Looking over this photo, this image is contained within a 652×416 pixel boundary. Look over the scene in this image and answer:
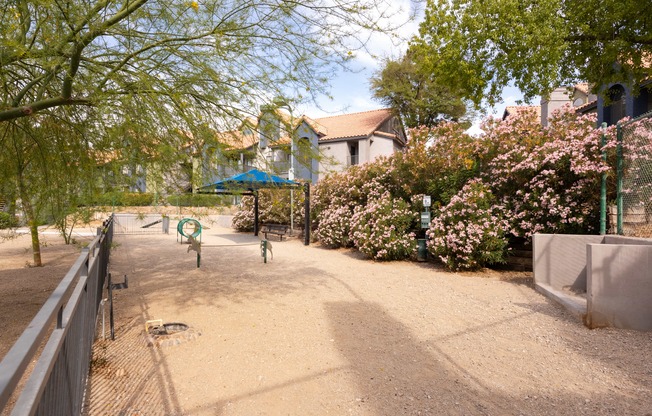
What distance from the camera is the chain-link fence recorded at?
6.46 metres

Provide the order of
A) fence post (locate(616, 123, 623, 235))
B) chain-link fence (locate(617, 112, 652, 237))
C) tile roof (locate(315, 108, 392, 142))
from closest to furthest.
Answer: chain-link fence (locate(617, 112, 652, 237))
fence post (locate(616, 123, 623, 235))
tile roof (locate(315, 108, 392, 142))

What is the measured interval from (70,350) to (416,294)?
5.50m

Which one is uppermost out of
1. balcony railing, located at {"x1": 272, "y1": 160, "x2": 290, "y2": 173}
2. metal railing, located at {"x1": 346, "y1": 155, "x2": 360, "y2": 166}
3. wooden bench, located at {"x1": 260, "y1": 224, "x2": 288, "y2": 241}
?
metal railing, located at {"x1": 346, "y1": 155, "x2": 360, "y2": 166}

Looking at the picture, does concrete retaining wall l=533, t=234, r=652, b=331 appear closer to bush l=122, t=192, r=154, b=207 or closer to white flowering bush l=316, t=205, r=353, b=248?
bush l=122, t=192, r=154, b=207

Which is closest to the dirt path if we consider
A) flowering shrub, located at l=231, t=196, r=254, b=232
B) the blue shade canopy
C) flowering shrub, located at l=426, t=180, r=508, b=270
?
flowering shrub, located at l=426, t=180, r=508, b=270

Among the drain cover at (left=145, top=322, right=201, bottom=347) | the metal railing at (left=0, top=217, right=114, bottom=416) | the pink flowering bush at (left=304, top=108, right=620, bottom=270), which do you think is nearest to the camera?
the metal railing at (left=0, top=217, right=114, bottom=416)

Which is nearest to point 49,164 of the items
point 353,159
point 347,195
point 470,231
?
point 470,231

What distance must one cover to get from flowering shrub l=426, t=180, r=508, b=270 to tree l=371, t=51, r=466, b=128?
2325 cm

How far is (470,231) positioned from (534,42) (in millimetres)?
4947

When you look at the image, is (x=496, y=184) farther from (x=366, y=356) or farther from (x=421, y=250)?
(x=366, y=356)

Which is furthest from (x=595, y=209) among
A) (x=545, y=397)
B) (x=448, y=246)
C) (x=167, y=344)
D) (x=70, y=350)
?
(x=70, y=350)

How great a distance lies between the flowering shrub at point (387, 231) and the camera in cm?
1018

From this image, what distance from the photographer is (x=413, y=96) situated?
102 ft

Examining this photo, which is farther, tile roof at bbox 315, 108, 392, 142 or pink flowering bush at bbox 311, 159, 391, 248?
tile roof at bbox 315, 108, 392, 142
